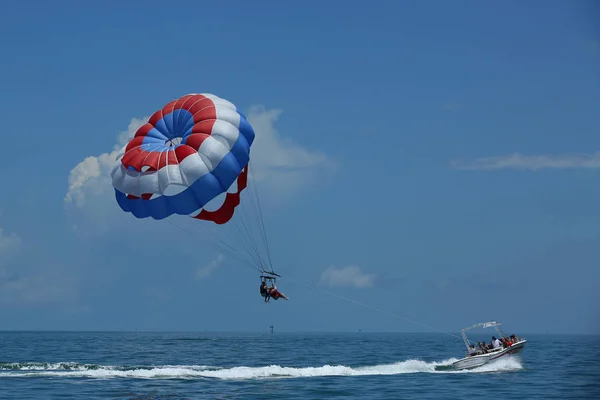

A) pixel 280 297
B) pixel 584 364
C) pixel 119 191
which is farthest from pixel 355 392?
pixel 584 364

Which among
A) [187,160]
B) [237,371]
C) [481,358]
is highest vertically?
[187,160]

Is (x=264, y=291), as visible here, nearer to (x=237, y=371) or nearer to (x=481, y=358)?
(x=237, y=371)

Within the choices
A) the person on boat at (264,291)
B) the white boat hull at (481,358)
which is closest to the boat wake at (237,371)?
the white boat hull at (481,358)

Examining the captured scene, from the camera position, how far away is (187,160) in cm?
3039

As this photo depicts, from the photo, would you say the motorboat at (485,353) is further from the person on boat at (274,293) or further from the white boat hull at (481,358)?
the person on boat at (274,293)

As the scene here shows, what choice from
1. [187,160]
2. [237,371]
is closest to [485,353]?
[237,371]

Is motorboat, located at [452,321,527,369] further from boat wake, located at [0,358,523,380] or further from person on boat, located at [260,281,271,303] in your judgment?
person on boat, located at [260,281,271,303]

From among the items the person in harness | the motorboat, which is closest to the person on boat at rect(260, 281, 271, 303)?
the person in harness

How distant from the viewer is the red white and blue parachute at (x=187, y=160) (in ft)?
99.7

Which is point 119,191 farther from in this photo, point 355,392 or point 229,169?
point 355,392

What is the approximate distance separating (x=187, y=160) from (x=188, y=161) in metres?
0.08

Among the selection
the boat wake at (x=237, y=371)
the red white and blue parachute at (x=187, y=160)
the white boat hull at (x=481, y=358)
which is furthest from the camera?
the white boat hull at (x=481, y=358)

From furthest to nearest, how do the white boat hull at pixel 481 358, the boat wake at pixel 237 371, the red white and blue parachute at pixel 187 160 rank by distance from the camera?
1. the white boat hull at pixel 481 358
2. the boat wake at pixel 237 371
3. the red white and blue parachute at pixel 187 160

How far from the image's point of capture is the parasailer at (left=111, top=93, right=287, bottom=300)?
99.7 ft
